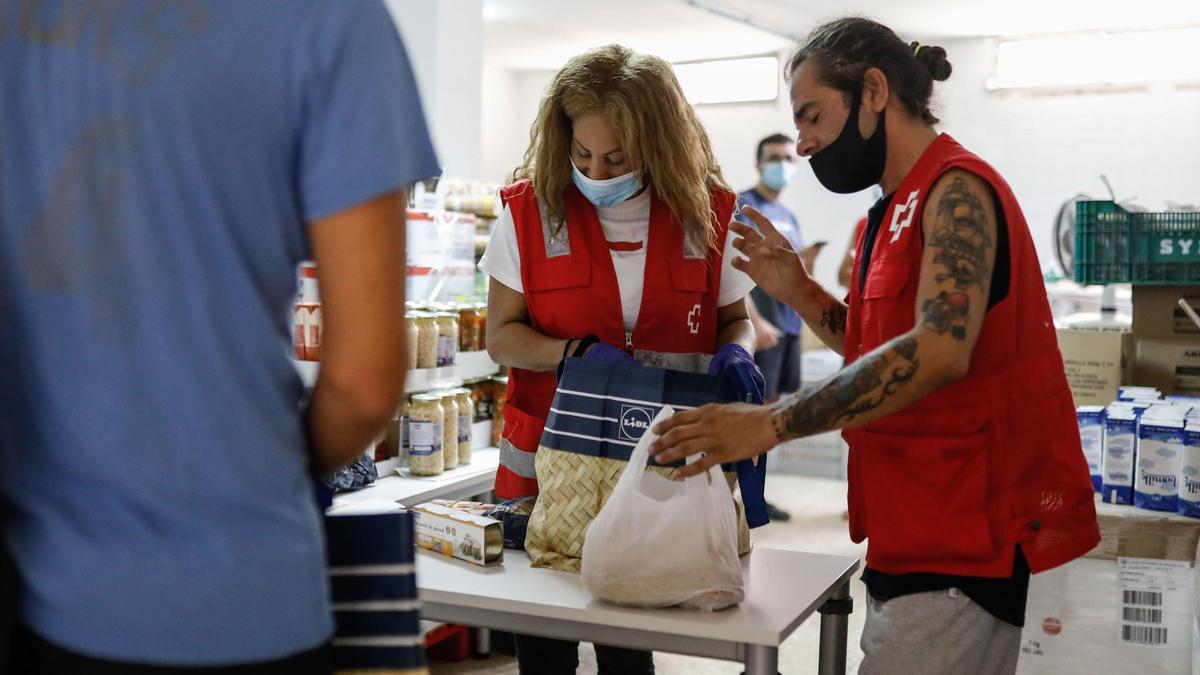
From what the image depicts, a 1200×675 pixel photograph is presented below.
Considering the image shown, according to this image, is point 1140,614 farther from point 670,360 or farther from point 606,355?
point 606,355

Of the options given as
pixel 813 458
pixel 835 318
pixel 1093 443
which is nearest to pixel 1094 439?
pixel 1093 443

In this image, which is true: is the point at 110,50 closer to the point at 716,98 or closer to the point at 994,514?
the point at 994,514

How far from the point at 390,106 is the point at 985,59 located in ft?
28.7

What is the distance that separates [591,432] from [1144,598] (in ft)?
4.68

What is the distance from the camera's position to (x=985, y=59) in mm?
8758

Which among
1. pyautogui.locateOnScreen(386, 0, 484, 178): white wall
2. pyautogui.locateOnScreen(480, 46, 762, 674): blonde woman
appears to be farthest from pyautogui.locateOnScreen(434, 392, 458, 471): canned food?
pyautogui.locateOnScreen(386, 0, 484, 178): white wall

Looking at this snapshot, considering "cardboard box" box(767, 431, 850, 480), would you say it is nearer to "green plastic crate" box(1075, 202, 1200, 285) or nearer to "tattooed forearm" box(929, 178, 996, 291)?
"green plastic crate" box(1075, 202, 1200, 285)

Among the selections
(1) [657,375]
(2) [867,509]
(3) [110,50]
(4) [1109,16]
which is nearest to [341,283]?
(3) [110,50]

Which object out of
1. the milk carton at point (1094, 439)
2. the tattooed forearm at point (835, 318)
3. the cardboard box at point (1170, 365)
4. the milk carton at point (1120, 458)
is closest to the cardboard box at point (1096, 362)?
the cardboard box at point (1170, 365)

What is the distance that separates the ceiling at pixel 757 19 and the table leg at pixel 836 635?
595 cm

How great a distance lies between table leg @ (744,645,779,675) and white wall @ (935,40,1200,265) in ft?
24.4

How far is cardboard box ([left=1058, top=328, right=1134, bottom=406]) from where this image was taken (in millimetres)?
3223

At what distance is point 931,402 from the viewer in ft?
5.33

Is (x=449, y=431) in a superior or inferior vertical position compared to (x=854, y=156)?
inferior
